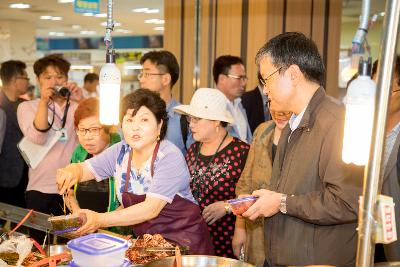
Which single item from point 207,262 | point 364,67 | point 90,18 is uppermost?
point 90,18

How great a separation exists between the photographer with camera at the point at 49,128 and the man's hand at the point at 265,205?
6.39 ft

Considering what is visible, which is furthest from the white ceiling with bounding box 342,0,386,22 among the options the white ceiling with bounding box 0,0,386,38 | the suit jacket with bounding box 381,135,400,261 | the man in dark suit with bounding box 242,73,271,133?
the suit jacket with bounding box 381,135,400,261

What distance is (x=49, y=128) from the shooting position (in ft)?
11.7

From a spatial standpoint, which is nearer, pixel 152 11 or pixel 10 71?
pixel 10 71

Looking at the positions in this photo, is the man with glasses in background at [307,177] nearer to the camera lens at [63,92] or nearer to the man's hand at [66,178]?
the man's hand at [66,178]

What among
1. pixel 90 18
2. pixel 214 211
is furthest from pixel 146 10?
pixel 214 211

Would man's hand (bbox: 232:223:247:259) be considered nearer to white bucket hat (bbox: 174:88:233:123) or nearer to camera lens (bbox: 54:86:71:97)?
white bucket hat (bbox: 174:88:233:123)

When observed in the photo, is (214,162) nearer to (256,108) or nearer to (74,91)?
(74,91)

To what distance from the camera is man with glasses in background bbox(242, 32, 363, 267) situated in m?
1.83

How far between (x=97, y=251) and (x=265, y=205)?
0.63 m

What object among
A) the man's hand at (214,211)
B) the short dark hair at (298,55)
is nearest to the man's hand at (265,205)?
the short dark hair at (298,55)

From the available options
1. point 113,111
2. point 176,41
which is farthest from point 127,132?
point 176,41

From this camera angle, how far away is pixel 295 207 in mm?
1869

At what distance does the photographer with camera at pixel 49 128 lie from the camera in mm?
3580
